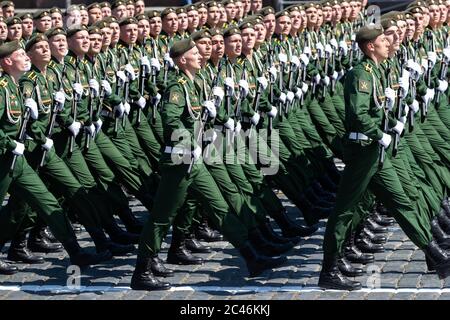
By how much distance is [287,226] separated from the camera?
14.6 m

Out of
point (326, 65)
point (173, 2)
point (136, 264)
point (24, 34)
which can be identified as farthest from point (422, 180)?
point (173, 2)

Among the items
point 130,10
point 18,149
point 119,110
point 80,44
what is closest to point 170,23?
point 130,10

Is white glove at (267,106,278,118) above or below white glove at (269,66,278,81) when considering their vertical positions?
below

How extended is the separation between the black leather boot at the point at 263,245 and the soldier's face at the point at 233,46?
1597 mm

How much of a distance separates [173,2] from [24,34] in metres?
7.18

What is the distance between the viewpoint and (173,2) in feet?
79.3

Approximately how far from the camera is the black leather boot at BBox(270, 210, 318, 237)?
1455 centimetres

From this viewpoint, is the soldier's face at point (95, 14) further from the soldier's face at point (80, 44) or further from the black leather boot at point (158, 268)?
the black leather boot at point (158, 268)

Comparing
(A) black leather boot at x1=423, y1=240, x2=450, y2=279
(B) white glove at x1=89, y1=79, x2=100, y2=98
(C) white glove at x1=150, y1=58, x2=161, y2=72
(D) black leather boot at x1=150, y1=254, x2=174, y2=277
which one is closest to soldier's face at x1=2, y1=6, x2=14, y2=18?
(C) white glove at x1=150, y1=58, x2=161, y2=72

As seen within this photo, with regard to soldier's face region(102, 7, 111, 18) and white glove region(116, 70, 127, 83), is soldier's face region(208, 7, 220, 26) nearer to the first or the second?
soldier's face region(102, 7, 111, 18)

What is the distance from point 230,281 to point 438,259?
62.6 inches

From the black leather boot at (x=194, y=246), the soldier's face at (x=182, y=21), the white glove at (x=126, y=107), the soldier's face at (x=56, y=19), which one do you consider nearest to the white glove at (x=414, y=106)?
the black leather boot at (x=194, y=246)

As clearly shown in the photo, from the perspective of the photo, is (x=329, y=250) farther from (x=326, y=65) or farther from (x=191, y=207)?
(x=326, y=65)

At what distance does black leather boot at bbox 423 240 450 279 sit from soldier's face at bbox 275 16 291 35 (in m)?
4.54
